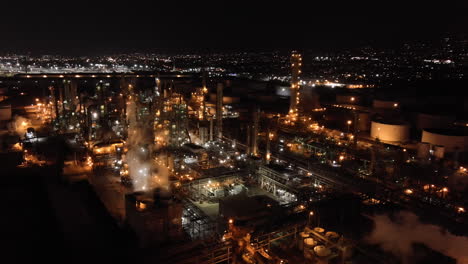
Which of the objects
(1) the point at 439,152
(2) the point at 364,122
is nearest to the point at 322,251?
(1) the point at 439,152

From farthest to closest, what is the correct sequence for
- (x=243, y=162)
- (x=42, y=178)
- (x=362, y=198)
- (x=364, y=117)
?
(x=364, y=117)
(x=243, y=162)
(x=362, y=198)
(x=42, y=178)

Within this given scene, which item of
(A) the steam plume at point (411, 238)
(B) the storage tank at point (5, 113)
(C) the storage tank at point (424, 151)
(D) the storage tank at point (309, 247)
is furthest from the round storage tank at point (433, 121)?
(B) the storage tank at point (5, 113)

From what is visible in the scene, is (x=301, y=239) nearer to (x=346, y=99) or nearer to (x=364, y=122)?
(x=364, y=122)

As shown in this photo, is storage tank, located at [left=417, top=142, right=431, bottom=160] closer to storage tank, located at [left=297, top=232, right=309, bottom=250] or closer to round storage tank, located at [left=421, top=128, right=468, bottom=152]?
round storage tank, located at [left=421, top=128, right=468, bottom=152]

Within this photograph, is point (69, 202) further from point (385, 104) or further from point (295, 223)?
point (385, 104)

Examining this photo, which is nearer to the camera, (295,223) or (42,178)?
(295,223)

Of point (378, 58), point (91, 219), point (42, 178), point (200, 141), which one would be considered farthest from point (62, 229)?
point (378, 58)
